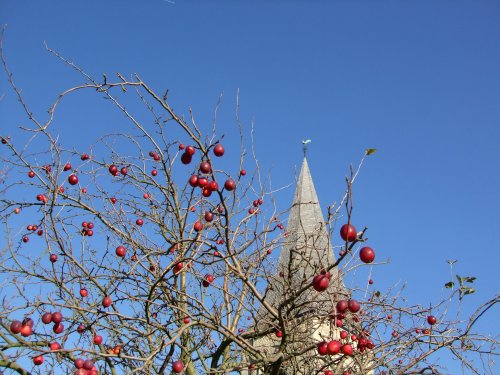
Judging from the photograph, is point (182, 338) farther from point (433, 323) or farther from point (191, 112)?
point (191, 112)

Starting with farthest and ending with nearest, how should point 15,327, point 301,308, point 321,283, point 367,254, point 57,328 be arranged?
point 301,308 < point 57,328 < point 15,327 < point 367,254 < point 321,283

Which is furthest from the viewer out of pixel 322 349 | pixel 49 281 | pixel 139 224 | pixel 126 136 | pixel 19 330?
pixel 139 224

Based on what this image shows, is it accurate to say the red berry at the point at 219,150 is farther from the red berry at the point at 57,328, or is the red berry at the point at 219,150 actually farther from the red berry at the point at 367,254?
the red berry at the point at 57,328

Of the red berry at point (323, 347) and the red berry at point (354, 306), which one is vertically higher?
the red berry at point (354, 306)

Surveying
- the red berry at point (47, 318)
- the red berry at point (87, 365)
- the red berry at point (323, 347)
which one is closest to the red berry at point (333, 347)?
the red berry at point (323, 347)

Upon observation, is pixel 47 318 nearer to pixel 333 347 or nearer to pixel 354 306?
pixel 333 347

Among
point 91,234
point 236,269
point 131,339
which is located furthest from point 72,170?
point 236,269

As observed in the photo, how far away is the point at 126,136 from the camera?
6105 mm

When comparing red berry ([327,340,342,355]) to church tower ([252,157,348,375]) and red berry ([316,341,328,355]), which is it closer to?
red berry ([316,341,328,355])

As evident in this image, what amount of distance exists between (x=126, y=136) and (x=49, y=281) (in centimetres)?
204

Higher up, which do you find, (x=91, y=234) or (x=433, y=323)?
(x=91, y=234)

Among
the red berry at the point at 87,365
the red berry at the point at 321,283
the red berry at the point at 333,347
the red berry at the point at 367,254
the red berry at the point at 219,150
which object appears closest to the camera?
the red berry at the point at 321,283

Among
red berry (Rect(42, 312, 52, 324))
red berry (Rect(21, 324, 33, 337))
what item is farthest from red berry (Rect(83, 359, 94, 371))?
red berry (Rect(21, 324, 33, 337))

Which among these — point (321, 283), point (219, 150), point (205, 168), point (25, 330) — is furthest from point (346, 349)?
point (25, 330)
